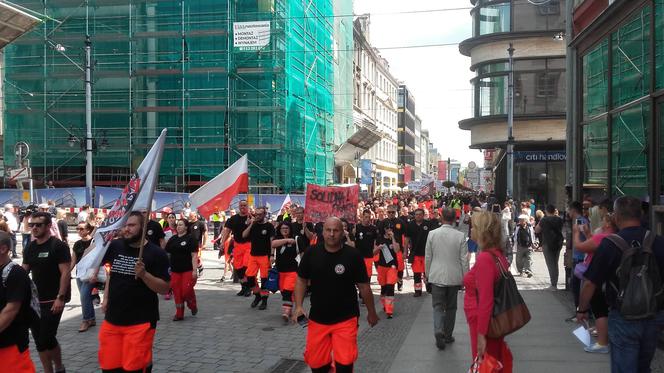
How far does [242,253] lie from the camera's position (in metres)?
11.2

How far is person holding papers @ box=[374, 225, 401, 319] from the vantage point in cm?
985

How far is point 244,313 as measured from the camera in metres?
10.0

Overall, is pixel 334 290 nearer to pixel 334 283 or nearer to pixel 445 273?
pixel 334 283

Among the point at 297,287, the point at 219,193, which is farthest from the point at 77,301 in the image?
the point at 297,287

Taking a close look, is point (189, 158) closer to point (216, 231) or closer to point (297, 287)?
point (216, 231)

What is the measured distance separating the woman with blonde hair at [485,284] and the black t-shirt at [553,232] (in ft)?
24.7

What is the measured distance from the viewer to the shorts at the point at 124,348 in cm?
495

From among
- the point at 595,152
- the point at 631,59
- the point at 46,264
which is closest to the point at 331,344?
the point at 46,264

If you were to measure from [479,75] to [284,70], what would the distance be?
10.6m

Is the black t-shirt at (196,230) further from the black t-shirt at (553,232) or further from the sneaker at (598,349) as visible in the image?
the black t-shirt at (553,232)

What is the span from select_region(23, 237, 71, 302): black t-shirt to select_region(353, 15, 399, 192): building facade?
45.4 meters

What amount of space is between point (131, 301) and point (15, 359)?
1019 mm

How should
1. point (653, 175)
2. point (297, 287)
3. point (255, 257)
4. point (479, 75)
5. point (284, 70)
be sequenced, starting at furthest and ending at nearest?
point (479, 75), point (284, 70), point (255, 257), point (653, 175), point (297, 287)

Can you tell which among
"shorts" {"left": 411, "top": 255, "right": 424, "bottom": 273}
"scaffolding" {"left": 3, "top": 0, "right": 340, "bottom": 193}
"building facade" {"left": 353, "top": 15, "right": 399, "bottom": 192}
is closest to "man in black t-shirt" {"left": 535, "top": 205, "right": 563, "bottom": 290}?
"shorts" {"left": 411, "top": 255, "right": 424, "bottom": 273}
